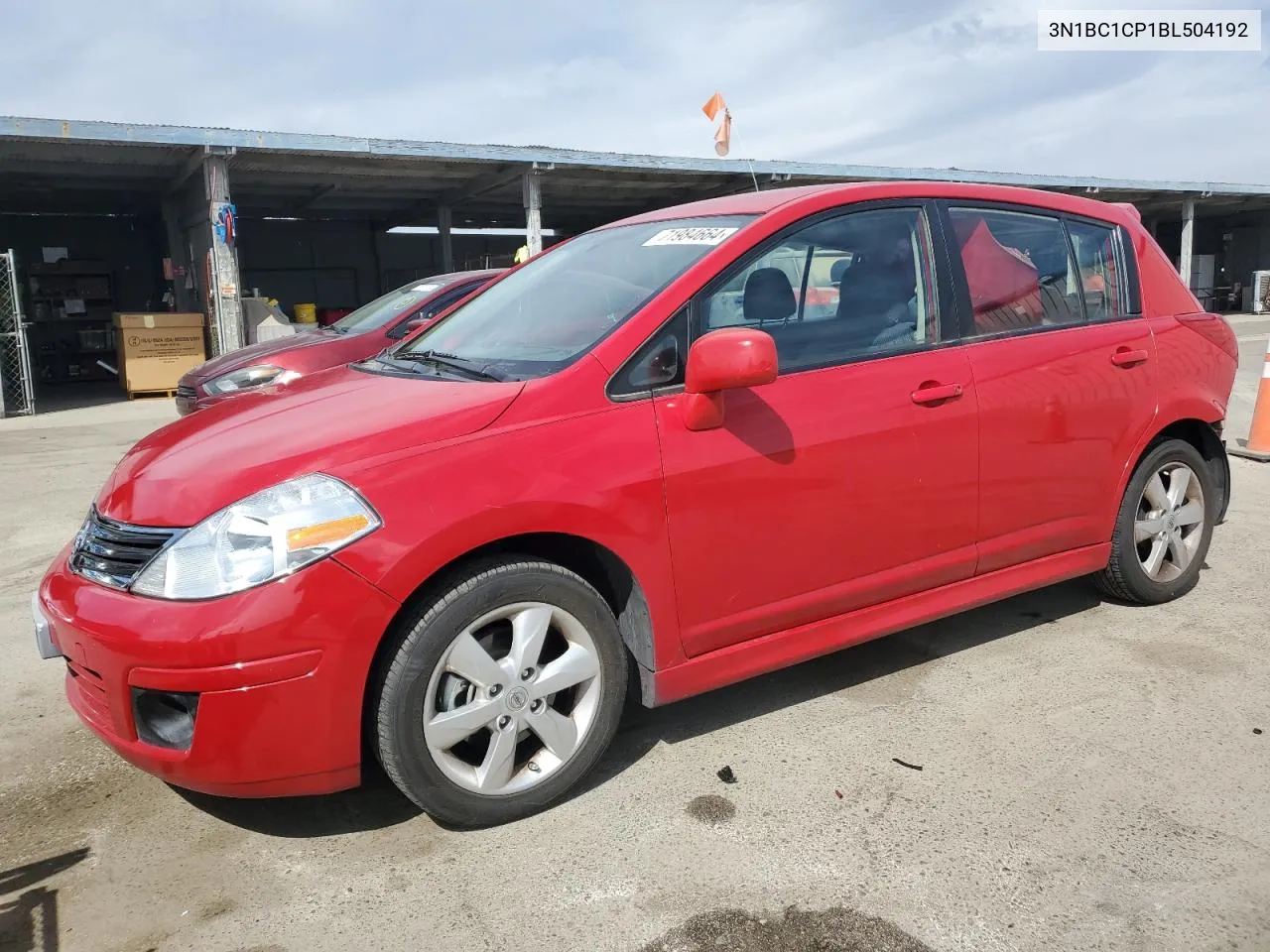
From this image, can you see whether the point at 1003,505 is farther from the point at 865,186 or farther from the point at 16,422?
the point at 16,422

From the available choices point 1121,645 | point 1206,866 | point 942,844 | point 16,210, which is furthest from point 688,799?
point 16,210

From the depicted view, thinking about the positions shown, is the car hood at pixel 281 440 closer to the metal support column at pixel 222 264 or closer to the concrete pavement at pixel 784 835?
the concrete pavement at pixel 784 835

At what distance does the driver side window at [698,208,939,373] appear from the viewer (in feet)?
9.71

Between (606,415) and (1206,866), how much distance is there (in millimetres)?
1883

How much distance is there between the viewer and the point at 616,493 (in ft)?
8.58

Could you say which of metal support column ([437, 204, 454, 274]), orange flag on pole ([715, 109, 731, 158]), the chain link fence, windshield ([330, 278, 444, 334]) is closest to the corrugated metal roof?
the chain link fence

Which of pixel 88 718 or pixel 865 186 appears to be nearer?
pixel 88 718

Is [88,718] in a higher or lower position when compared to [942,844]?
higher

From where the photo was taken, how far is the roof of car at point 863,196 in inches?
125

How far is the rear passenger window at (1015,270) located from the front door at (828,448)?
189mm

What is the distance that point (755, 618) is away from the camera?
9.59 ft

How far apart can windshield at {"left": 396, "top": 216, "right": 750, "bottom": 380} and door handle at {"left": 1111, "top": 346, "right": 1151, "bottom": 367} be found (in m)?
1.67

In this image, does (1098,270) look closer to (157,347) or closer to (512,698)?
(512,698)

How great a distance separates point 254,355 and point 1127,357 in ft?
21.5
